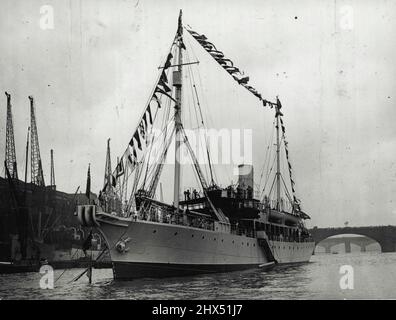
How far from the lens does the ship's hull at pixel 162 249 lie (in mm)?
27344

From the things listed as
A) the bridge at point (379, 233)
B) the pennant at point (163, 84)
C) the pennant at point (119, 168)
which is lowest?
the bridge at point (379, 233)

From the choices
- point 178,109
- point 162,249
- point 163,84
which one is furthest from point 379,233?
point 163,84

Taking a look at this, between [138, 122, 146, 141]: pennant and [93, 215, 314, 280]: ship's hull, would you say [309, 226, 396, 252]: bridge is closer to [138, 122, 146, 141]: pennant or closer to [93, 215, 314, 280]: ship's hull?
[93, 215, 314, 280]: ship's hull

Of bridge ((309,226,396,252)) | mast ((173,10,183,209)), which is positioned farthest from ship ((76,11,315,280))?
bridge ((309,226,396,252))

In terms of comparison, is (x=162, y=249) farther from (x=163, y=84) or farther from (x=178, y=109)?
(x=178, y=109)

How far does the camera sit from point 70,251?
6894 cm

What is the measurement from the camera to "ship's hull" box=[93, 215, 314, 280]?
27.3 metres

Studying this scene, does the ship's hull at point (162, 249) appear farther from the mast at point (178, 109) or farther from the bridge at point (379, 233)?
the bridge at point (379, 233)

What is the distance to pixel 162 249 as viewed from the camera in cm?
2872

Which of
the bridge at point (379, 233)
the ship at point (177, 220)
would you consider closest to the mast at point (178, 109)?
the ship at point (177, 220)

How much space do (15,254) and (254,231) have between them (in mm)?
29582

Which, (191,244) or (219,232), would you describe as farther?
(219,232)

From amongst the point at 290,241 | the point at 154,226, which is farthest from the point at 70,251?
the point at 154,226
